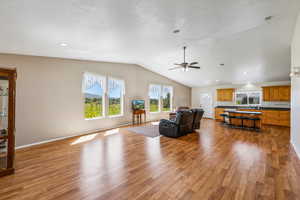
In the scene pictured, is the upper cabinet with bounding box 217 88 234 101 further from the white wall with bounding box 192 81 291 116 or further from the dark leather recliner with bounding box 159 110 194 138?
the dark leather recliner with bounding box 159 110 194 138

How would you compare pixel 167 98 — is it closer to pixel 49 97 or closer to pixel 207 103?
pixel 207 103

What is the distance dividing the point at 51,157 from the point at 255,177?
4.16 m

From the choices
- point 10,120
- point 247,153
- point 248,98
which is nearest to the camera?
point 10,120

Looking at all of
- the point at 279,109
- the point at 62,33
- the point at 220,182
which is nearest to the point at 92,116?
the point at 62,33

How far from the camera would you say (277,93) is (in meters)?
7.00

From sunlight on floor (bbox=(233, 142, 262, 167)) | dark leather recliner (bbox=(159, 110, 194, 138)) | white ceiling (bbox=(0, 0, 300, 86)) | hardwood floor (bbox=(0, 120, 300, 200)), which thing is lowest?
hardwood floor (bbox=(0, 120, 300, 200))

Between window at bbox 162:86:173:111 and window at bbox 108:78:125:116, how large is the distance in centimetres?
329

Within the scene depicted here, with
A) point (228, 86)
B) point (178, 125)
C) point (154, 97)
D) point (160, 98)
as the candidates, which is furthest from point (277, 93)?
point (154, 97)

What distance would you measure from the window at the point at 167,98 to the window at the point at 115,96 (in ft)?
10.8

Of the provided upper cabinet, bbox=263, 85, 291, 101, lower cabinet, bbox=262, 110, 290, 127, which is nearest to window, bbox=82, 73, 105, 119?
lower cabinet, bbox=262, 110, 290, 127

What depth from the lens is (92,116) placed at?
5.38 m

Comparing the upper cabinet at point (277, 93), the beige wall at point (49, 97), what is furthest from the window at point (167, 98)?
the upper cabinet at point (277, 93)

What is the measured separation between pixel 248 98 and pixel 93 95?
8886 millimetres

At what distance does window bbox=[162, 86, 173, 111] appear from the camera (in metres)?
8.82
